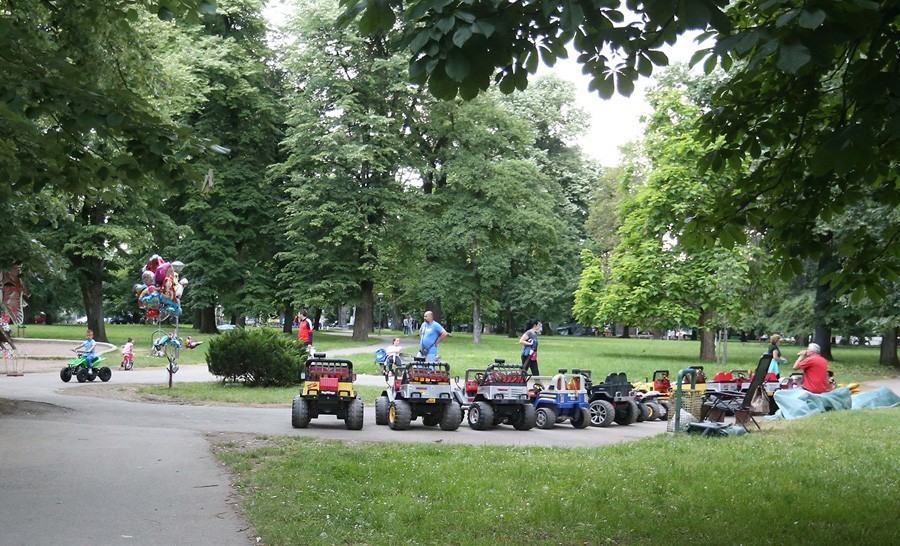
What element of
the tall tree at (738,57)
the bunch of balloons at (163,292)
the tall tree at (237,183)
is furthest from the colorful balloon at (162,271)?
the tall tree at (738,57)

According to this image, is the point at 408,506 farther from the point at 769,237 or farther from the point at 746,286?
the point at 746,286

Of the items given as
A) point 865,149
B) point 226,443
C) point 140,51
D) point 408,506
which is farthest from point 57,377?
point 865,149

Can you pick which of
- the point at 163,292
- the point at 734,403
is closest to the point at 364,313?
the point at 163,292

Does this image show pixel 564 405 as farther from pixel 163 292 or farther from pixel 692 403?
pixel 163 292

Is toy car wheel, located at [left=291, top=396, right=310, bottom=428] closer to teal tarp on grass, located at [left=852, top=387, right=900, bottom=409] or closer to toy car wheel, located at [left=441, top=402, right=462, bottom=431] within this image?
toy car wheel, located at [left=441, top=402, right=462, bottom=431]

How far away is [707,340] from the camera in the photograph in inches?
1399

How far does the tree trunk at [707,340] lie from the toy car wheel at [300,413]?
24300mm

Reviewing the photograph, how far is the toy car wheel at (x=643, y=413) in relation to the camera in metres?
15.8

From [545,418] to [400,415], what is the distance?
283 centimetres

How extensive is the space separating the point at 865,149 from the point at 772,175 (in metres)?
3.64

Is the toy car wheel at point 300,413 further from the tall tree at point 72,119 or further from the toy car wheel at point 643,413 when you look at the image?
the toy car wheel at point 643,413

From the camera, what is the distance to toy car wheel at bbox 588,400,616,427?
1487 centimetres

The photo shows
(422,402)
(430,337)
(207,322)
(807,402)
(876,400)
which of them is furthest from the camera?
(207,322)

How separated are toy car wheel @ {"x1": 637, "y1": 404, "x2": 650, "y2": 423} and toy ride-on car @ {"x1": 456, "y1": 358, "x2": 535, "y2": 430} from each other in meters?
2.73
